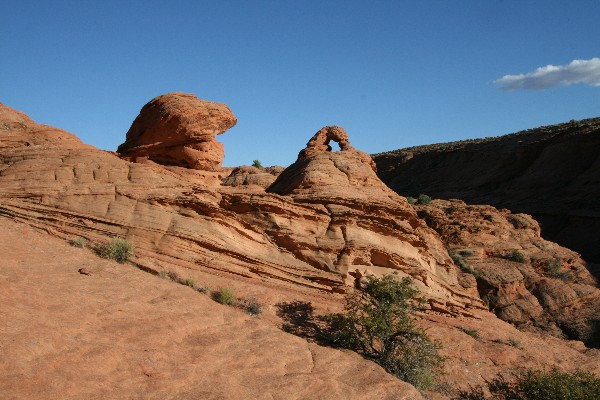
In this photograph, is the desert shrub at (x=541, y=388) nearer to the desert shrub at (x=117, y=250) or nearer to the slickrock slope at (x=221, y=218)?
the slickrock slope at (x=221, y=218)

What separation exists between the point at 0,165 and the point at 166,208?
542cm

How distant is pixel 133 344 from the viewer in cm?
885

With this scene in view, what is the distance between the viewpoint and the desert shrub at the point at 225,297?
12.5 m

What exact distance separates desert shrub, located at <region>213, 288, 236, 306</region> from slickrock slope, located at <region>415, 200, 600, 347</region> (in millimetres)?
12016

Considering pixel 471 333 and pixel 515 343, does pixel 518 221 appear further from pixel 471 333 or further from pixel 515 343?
pixel 471 333

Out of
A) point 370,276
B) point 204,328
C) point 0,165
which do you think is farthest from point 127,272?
point 370,276

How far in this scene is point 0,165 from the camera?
14.6m

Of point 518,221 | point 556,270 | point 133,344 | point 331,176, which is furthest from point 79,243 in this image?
point 518,221

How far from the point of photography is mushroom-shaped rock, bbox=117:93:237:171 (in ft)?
56.0

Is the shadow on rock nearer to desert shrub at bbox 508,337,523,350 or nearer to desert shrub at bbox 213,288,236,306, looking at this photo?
desert shrub at bbox 213,288,236,306

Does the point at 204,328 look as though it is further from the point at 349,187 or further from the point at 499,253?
the point at 499,253

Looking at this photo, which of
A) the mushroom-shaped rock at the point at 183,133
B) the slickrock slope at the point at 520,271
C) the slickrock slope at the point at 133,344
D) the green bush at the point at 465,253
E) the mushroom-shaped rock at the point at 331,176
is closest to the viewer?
the slickrock slope at the point at 133,344

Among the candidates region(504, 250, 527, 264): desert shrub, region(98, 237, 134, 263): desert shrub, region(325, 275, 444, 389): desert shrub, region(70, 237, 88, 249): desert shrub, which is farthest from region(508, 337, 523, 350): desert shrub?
region(70, 237, 88, 249): desert shrub

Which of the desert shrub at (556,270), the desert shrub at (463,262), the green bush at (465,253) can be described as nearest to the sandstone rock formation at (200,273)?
the desert shrub at (463,262)
